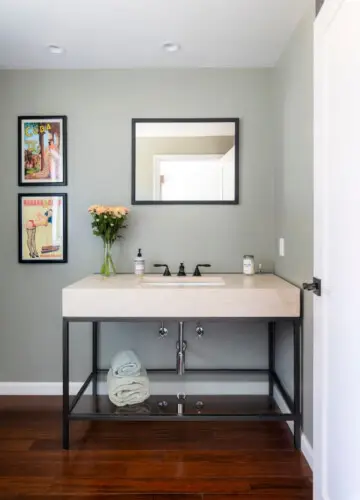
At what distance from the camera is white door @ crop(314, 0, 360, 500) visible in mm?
1219

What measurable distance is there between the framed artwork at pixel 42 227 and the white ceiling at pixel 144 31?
96 centimetres

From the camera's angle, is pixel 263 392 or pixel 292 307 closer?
pixel 292 307

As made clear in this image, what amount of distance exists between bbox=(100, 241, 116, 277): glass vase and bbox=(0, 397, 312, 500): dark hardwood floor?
98 centimetres

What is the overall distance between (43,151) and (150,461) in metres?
2.15

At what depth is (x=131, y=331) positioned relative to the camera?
2.80 metres

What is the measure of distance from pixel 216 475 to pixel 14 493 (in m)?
0.97

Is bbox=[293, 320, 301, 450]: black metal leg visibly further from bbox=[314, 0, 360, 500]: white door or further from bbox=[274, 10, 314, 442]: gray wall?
bbox=[314, 0, 360, 500]: white door

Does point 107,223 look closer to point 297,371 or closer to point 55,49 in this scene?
point 55,49

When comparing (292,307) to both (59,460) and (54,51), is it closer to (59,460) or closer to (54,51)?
(59,460)

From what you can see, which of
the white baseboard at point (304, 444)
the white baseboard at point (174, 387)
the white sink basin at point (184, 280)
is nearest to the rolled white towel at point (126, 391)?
the white baseboard at point (174, 387)

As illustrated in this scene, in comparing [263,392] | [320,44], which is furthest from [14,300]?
[320,44]

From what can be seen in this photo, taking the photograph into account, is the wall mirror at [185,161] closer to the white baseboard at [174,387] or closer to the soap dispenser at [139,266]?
the soap dispenser at [139,266]

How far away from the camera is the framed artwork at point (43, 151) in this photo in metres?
2.78

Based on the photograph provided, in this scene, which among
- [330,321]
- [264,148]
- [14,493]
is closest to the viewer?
[330,321]
